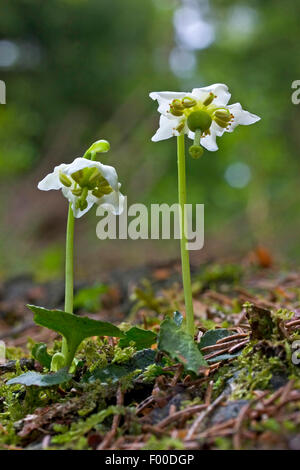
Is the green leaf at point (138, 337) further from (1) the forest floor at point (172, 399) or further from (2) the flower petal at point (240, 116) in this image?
(2) the flower petal at point (240, 116)

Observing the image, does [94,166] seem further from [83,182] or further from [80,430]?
[80,430]

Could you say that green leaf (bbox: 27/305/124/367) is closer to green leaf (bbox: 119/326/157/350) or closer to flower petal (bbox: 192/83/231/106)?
green leaf (bbox: 119/326/157/350)

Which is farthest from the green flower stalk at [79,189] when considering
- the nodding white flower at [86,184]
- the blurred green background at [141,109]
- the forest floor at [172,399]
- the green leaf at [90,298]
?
the blurred green background at [141,109]

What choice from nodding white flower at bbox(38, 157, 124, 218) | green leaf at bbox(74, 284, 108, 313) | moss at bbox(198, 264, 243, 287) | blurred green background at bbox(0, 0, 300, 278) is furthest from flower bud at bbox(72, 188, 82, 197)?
blurred green background at bbox(0, 0, 300, 278)

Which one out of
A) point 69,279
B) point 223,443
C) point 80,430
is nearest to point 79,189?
point 69,279

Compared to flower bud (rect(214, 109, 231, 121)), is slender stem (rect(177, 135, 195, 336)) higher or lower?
lower

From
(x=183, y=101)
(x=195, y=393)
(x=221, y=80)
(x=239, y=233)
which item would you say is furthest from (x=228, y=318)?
(x=239, y=233)
